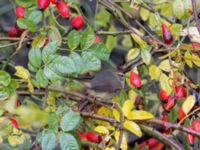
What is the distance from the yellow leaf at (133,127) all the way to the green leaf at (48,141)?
0.56ft

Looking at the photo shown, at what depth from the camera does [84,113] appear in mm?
1182

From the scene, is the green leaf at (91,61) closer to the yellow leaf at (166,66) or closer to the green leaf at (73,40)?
the green leaf at (73,40)

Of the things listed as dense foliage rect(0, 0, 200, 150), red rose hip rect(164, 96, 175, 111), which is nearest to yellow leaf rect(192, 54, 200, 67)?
dense foliage rect(0, 0, 200, 150)

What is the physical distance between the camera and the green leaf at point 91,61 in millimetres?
1080

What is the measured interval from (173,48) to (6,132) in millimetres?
409

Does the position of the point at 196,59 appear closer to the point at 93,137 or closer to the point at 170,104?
the point at 170,104

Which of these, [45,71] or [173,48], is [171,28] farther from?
[45,71]

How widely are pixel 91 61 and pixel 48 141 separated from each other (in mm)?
221

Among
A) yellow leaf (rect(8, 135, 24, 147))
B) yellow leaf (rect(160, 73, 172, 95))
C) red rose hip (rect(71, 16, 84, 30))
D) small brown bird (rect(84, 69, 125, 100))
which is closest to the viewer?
yellow leaf (rect(8, 135, 24, 147))

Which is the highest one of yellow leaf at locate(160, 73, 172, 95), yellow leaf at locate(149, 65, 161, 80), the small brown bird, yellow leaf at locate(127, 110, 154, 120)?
yellow leaf at locate(149, 65, 161, 80)

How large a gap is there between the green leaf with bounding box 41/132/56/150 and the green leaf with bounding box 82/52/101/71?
0.19 meters

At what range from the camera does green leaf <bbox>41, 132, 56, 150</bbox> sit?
36.9 inches

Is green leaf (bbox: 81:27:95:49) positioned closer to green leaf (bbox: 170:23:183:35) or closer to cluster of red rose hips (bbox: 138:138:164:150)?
green leaf (bbox: 170:23:183:35)

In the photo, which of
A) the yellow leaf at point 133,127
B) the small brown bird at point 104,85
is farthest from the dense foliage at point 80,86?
the small brown bird at point 104,85
